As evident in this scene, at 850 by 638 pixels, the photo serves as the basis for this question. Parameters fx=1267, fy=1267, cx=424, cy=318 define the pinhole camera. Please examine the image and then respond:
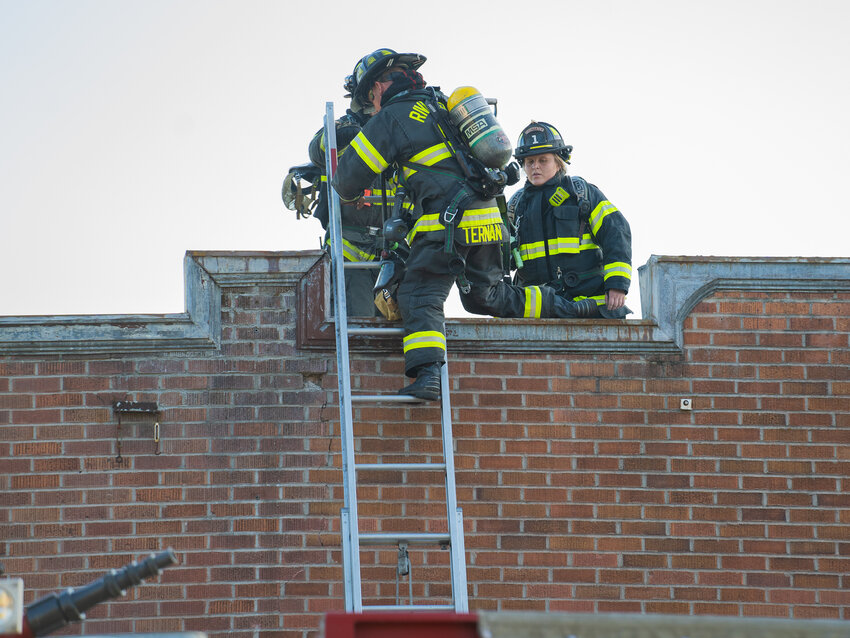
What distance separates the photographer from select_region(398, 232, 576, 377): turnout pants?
Result: 6.87m

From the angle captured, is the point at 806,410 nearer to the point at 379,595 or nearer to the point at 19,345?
the point at 379,595

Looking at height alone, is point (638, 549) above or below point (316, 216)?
below

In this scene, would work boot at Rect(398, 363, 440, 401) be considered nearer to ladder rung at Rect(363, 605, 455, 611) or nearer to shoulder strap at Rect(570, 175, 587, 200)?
ladder rung at Rect(363, 605, 455, 611)

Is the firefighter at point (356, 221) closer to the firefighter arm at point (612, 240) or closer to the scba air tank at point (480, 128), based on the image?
the scba air tank at point (480, 128)

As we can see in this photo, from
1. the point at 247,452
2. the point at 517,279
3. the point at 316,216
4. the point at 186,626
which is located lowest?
the point at 186,626

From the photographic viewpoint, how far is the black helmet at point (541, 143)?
8.12 m

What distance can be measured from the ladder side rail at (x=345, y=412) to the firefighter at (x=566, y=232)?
4.30 ft

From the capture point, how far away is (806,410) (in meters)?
7.37

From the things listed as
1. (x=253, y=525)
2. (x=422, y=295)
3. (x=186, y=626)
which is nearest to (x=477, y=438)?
(x=422, y=295)

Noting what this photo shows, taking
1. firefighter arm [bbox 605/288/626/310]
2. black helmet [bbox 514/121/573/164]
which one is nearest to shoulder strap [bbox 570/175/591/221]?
black helmet [bbox 514/121/573/164]

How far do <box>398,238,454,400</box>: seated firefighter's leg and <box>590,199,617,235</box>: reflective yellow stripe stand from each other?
1249 millimetres

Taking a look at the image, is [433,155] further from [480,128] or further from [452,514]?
[452,514]

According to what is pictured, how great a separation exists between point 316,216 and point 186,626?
309cm

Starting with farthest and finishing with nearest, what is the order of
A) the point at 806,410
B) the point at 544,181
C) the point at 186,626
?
the point at 544,181
the point at 806,410
the point at 186,626
